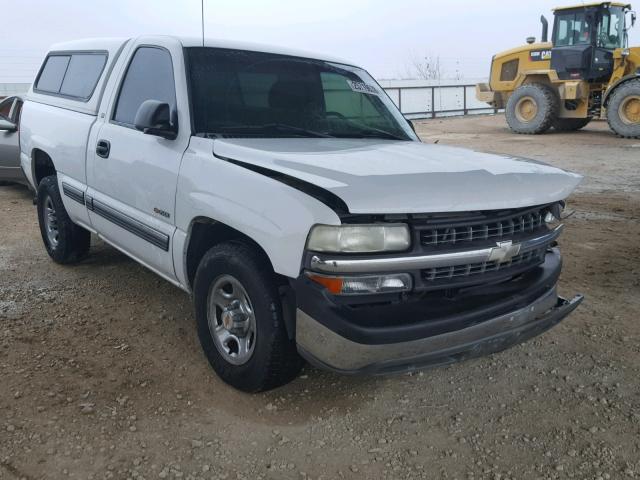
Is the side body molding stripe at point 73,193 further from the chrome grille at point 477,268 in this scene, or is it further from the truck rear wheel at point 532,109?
the truck rear wheel at point 532,109

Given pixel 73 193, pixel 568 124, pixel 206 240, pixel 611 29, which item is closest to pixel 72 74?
pixel 73 193

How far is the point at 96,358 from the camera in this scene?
139 inches

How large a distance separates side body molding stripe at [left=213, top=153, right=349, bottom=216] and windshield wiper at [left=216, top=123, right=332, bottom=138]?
0.61m

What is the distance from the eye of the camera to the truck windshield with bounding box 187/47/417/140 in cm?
346

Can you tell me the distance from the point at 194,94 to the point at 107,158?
0.93m

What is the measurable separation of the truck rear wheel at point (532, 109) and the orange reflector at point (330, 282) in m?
16.1

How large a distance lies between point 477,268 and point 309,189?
0.86 meters

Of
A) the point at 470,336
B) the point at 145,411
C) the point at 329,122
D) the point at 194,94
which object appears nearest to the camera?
the point at 470,336

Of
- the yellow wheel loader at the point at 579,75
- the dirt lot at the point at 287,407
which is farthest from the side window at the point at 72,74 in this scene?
the yellow wheel loader at the point at 579,75

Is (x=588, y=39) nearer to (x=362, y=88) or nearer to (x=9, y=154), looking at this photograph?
(x=362, y=88)

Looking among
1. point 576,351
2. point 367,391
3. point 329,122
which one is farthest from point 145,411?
point 576,351

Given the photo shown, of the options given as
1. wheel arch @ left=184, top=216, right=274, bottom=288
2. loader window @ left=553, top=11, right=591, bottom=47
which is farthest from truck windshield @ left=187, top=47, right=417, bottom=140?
loader window @ left=553, top=11, right=591, bottom=47

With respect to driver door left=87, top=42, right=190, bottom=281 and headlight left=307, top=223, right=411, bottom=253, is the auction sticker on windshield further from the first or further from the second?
headlight left=307, top=223, right=411, bottom=253

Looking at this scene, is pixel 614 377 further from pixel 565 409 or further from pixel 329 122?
pixel 329 122
